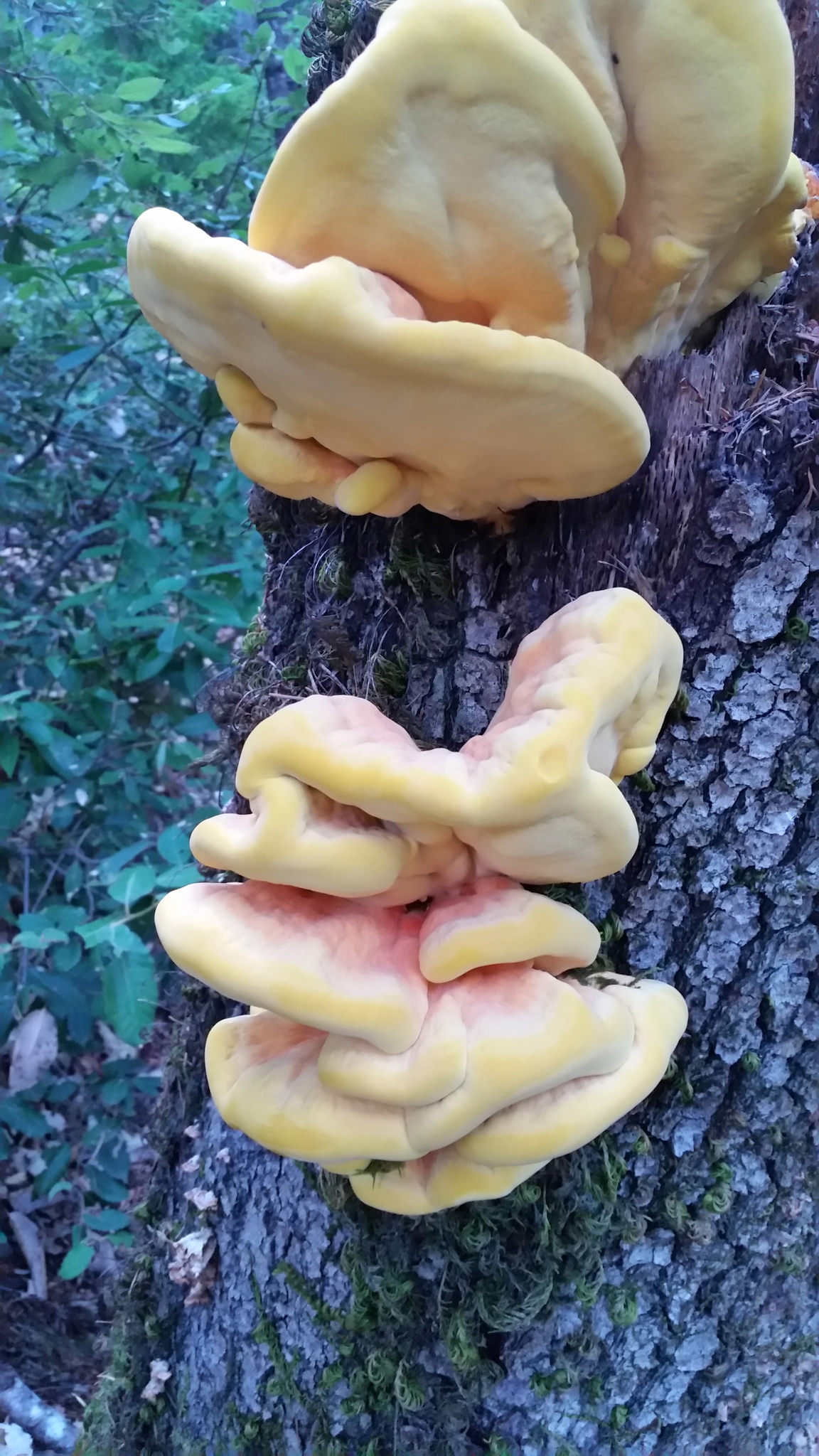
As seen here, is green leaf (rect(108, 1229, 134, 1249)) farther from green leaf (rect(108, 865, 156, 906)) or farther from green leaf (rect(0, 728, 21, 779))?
green leaf (rect(0, 728, 21, 779))

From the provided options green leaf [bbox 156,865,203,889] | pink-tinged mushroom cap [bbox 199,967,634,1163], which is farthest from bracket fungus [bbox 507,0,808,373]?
green leaf [bbox 156,865,203,889]

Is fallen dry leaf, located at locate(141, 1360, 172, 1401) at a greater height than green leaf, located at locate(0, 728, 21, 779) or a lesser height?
lesser

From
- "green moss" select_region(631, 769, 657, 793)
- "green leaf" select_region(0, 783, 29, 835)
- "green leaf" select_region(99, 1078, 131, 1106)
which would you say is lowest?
"green leaf" select_region(99, 1078, 131, 1106)

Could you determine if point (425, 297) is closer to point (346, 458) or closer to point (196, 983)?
point (346, 458)

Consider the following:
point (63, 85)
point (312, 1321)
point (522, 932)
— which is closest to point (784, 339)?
point (522, 932)

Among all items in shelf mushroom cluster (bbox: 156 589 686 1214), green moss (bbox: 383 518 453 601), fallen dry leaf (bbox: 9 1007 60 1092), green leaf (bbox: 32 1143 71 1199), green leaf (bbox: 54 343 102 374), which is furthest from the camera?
fallen dry leaf (bbox: 9 1007 60 1092)

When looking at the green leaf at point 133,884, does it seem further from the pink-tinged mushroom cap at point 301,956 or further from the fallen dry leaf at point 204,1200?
the pink-tinged mushroom cap at point 301,956

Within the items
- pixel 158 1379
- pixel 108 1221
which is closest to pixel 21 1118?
pixel 108 1221

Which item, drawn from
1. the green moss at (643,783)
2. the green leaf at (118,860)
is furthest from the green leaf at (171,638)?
the green moss at (643,783)
